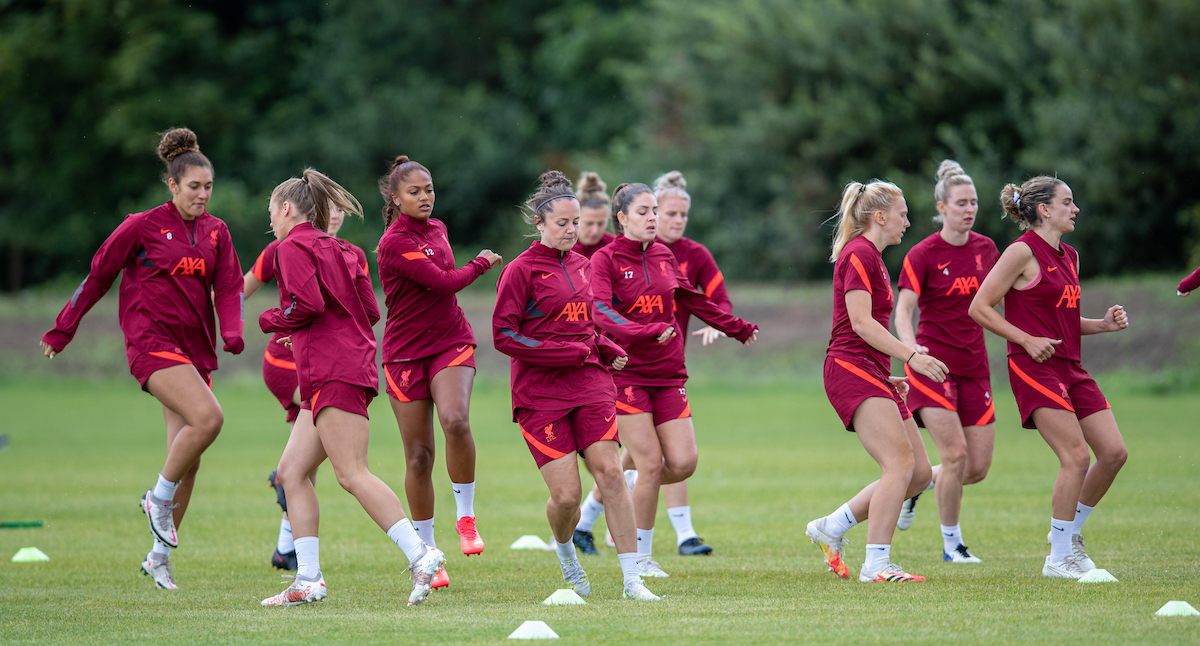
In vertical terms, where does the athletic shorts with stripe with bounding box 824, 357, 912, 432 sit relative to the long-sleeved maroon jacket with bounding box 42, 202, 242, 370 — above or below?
below

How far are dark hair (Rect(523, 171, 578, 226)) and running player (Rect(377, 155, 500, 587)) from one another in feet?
2.02

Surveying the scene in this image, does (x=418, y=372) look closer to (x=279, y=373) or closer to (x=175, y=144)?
(x=279, y=373)

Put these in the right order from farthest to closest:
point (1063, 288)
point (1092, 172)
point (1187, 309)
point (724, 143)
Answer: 1. point (724, 143)
2. point (1092, 172)
3. point (1187, 309)
4. point (1063, 288)

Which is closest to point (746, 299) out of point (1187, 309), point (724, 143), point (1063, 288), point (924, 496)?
point (724, 143)

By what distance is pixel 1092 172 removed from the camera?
2611 centimetres

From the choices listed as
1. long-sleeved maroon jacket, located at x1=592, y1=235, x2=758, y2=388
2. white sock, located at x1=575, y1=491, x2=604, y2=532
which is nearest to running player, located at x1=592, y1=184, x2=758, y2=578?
long-sleeved maroon jacket, located at x1=592, y1=235, x2=758, y2=388

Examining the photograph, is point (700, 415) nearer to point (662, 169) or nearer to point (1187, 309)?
point (1187, 309)

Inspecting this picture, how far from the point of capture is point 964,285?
8086 mm

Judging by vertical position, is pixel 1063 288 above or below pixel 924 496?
above

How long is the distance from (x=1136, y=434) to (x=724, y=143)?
1770 centimetres

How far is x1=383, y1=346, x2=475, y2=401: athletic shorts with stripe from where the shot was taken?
24.0 ft

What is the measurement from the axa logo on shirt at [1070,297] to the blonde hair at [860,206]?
1.12 m

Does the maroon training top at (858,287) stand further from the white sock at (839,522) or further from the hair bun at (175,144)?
the hair bun at (175,144)

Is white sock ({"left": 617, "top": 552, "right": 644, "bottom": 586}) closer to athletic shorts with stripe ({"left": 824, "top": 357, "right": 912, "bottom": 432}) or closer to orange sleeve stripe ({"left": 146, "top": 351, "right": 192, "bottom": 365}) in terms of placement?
athletic shorts with stripe ({"left": 824, "top": 357, "right": 912, "bottom": 432})
